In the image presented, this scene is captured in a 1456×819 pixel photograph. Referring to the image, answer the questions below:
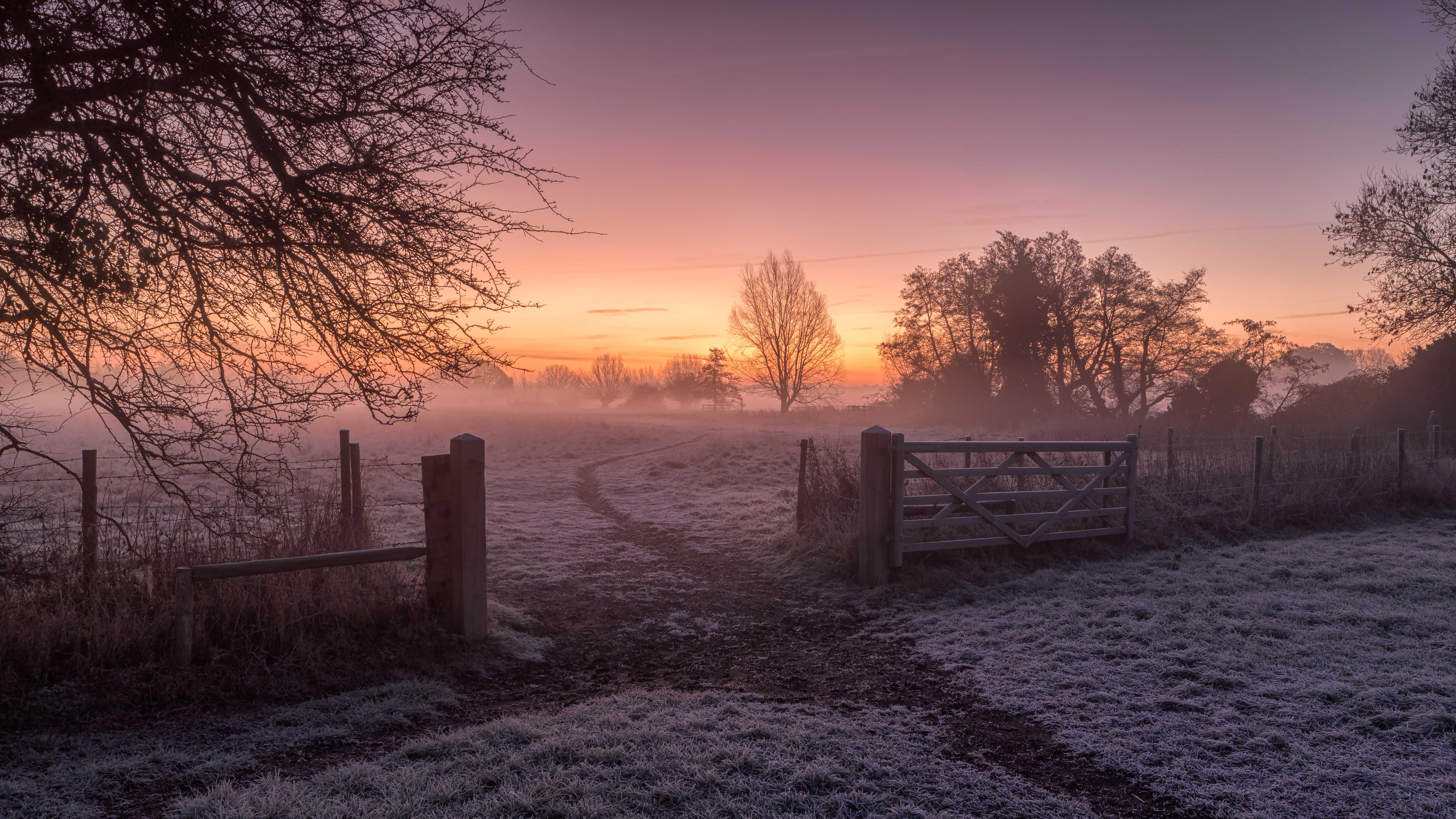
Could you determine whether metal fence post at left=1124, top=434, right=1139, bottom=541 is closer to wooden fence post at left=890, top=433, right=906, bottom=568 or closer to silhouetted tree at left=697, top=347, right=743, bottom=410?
wooden fence post at left=890, top=433, right=906, bottom=568

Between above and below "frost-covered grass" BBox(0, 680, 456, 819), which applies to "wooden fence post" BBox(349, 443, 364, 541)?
above

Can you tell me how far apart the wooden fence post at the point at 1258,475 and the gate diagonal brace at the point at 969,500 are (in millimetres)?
4884

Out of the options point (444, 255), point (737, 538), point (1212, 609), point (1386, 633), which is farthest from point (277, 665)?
point (1386, 633)

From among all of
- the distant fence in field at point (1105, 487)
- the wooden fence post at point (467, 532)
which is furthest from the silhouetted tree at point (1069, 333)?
the wooden fence post at point (467, 532)

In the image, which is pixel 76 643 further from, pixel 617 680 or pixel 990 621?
pixel 990 621

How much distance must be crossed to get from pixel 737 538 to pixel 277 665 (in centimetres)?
702

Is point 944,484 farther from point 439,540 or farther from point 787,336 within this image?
point 787,336

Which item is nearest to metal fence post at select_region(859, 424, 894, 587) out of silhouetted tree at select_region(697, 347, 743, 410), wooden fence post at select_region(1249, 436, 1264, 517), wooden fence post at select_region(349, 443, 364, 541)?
wooden fence post at select_region(349, 443, 364, 541)

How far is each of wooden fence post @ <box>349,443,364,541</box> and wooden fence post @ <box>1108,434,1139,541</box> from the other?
31.7ft

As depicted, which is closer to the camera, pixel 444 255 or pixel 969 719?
pixel 969 719

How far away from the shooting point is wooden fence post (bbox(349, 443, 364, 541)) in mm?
7512

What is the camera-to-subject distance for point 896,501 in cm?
841

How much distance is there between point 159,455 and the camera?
4703mm

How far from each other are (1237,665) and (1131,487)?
491cm
